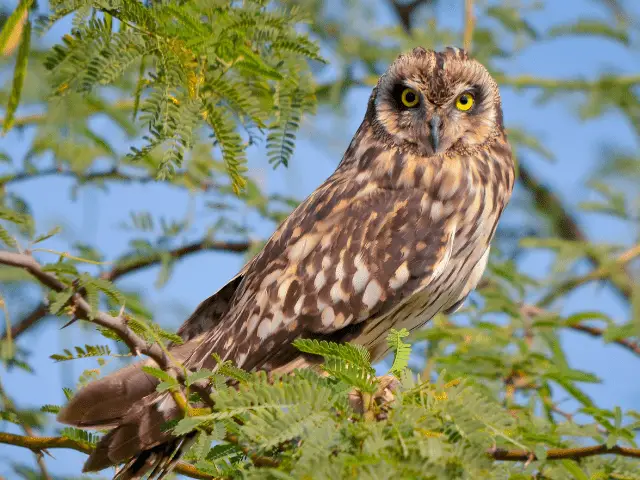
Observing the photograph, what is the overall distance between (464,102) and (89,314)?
227cm

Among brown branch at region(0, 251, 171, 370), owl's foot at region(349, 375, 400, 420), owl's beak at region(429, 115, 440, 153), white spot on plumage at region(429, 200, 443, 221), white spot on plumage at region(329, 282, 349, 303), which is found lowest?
brown branch at region(0, 251, 171, 370)

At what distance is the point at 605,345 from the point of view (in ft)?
12.3

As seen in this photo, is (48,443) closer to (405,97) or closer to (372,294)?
(372,294)

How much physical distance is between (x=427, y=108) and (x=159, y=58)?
1.44 meters

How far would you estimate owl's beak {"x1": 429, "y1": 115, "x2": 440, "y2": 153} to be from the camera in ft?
11.2

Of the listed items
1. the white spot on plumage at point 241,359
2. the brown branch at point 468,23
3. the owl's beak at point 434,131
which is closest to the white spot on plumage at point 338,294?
the white spot on plumage at point 241,359

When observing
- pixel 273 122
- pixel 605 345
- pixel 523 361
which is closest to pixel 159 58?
pixel 273 122

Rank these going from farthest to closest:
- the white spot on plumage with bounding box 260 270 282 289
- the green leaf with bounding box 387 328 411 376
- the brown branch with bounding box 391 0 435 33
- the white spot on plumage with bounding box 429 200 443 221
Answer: the brown branch with bounding box 391 0 435 33 → the white spot on plumage with bounding box 429 200 443 221 → the white spot on plumage with bounding box 260 270 282 289 → the green leaf with bounding box 387 328 411 376

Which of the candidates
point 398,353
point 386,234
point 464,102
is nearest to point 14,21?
point 398,353

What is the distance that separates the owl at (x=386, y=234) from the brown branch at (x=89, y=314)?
3.29 feet

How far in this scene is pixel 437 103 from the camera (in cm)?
347

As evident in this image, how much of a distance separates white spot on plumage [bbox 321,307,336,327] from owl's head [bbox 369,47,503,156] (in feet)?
2.70

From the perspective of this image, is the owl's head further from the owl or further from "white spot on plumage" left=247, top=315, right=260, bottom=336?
"white spot on plumage" left=247, top=315, right=260, bottom=336

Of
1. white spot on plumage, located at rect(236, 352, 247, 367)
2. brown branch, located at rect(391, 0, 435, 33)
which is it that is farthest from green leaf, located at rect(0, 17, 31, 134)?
brown branch, located at rect(391, 0, 435, 33)
